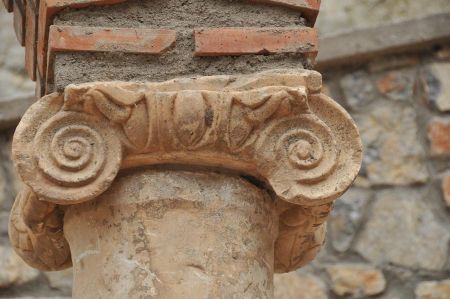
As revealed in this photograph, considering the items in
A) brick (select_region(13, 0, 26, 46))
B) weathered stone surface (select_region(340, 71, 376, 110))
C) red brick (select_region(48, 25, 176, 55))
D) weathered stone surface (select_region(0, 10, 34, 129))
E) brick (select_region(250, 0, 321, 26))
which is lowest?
weathered stone surface (select_region(0, 10, 34, 129))

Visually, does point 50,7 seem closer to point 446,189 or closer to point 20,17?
point 20,17

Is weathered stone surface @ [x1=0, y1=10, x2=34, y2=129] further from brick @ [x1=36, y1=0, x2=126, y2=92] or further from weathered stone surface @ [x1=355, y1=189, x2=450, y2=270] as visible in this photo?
brick @ [x1=36, y1=0, x2=126, y2=92]

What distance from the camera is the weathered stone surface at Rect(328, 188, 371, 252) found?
475 cm

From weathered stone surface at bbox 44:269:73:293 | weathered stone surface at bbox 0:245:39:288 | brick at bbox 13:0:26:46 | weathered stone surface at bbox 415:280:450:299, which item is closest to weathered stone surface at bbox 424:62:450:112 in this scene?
weathered stone surface at bbox 415:280:450:299

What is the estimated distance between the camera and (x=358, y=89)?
4941mm

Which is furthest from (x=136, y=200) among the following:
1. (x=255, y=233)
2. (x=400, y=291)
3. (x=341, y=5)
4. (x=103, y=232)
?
(x=341, y=5)

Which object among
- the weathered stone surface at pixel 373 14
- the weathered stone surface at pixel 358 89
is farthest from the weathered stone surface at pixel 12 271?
the weathered stone surface at pixel 373 14

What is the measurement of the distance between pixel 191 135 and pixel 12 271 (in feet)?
8.53

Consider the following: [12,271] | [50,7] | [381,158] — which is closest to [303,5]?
[50,7]

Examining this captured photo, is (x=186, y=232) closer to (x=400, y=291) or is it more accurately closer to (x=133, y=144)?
(x=133, y=144)

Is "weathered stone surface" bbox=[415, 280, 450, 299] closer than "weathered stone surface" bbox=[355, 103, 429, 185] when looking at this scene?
Yes

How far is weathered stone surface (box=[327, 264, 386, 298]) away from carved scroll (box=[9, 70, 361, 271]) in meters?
2.34

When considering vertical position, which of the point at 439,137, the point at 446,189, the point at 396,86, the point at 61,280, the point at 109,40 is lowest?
the point at 61,280

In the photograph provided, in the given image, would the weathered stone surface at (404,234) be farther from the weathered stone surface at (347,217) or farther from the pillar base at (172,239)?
the pillar base at (172,239)
